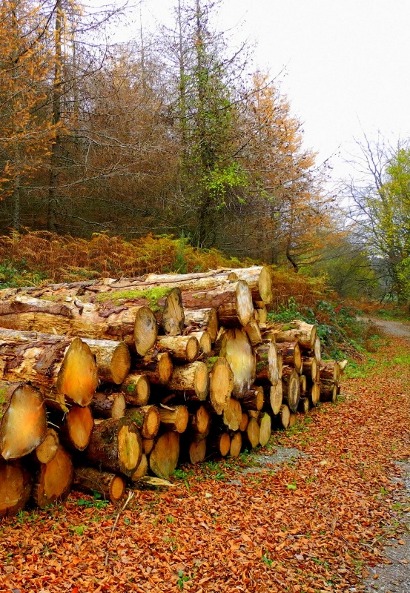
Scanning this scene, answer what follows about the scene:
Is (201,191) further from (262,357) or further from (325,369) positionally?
(262,357)

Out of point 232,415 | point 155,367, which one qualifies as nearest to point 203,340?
point 155,367

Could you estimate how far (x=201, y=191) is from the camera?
15.8 m

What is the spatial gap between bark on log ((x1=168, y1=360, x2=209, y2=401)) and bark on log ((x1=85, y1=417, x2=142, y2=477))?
83cm

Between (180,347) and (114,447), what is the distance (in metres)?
1.30

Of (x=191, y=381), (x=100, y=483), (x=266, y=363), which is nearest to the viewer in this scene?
(x=100, y=483)

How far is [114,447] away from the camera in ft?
13.8

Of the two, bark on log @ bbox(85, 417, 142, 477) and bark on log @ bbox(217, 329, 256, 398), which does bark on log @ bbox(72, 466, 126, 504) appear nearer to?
bark on log @ bbox(85, 417, 142, 477)

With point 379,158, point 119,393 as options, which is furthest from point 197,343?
point 379,158

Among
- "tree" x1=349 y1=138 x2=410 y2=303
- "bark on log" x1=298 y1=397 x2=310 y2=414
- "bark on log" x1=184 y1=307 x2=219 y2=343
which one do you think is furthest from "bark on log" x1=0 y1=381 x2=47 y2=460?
"tree" x1=349 y1=138 x2=410 y2=303

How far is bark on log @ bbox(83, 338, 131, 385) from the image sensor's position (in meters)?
4.56

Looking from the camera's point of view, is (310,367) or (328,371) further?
(328,371)

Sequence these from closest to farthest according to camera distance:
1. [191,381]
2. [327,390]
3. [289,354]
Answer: [191,381] → [289,354] → [327,390]

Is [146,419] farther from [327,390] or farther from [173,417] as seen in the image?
[327,390]

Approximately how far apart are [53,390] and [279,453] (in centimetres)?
347
